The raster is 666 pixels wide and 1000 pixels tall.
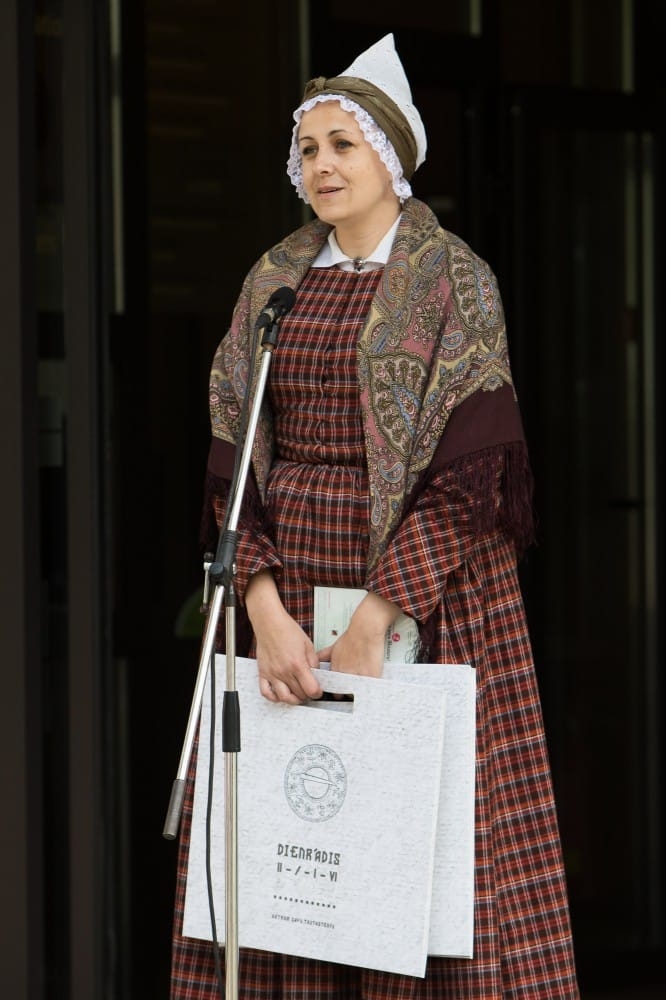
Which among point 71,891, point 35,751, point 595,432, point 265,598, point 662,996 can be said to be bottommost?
point 662,996

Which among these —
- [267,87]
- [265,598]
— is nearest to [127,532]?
[267,87]

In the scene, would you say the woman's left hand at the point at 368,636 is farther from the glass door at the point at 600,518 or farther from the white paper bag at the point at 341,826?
the glass door at the point at 600,518

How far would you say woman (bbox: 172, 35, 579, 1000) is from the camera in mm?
2057

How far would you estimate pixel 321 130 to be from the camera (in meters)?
2.13

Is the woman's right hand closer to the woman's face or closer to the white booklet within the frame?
the white booklet

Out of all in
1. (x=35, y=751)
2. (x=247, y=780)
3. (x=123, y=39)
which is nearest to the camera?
(x=247, y=780)

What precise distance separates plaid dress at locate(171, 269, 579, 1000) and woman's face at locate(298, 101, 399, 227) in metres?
0.11

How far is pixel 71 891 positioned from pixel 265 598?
936mm

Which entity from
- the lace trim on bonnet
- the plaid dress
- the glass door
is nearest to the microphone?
the plaid dress

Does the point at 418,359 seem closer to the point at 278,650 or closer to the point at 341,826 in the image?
the point at 278,650

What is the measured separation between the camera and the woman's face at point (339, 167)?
6.95ft

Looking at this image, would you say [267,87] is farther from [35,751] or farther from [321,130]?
[35,751]

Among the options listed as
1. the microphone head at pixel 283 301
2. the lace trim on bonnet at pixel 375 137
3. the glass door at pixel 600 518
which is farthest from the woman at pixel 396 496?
the glass door at pixel 600 518

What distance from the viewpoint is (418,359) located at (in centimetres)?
208
